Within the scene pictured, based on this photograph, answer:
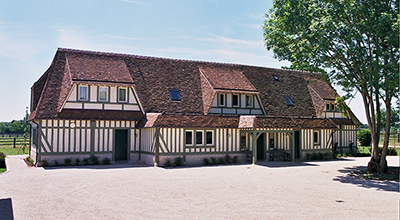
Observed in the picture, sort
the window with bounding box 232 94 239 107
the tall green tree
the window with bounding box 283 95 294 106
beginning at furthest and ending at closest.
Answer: the window with bounding box 283 95 294 106 → the window with bounding box 232 94 239 107 → the tall green tree

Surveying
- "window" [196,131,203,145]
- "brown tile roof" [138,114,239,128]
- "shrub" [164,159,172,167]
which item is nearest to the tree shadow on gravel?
"brown tile roof" [138,114,239,128]

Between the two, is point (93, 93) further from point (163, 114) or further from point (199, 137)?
point (199, 137)

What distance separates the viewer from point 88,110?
21.2m

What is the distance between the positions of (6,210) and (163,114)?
11.9m

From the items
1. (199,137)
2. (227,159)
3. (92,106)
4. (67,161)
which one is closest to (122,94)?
(92,106)

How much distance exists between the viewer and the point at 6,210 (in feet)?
31.0

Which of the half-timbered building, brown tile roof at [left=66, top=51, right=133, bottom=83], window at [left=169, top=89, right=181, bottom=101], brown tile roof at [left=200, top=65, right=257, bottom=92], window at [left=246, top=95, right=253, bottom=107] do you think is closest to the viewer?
the half-timbered building

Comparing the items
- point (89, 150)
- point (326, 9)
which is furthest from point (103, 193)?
point (326, 9)

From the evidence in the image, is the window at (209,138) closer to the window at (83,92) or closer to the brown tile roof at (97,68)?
the brown tile roof at (97,68)

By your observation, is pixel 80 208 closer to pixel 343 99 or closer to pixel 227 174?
pixel 227 174

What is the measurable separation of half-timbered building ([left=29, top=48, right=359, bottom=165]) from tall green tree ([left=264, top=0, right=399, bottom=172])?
2486 millimetres

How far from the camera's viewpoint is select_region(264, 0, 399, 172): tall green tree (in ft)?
50.8

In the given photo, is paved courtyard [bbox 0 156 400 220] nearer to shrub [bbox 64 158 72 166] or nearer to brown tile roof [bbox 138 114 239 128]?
shrub [bbox 64 158 72 166]

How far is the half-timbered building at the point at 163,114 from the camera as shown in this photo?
67.6 ft
